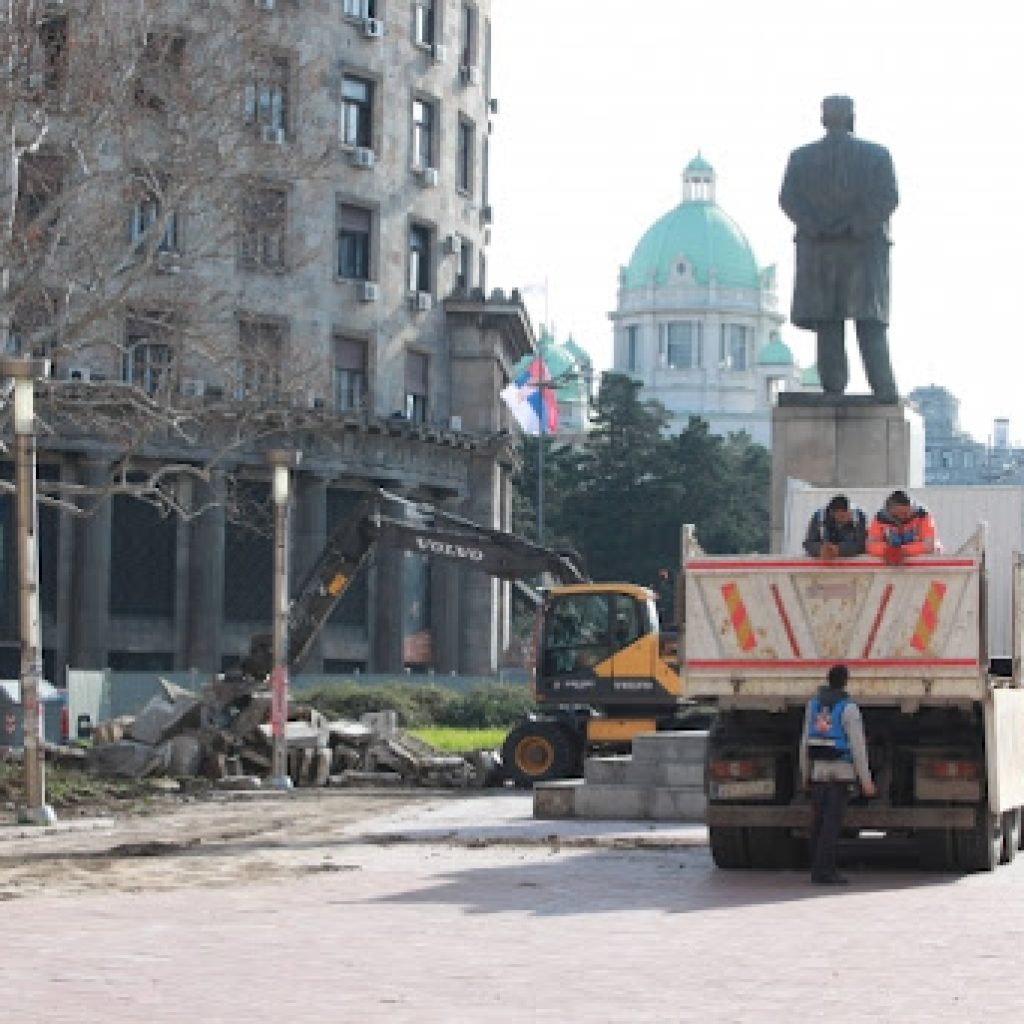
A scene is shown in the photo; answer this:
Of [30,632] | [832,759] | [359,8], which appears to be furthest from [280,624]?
[359,8]

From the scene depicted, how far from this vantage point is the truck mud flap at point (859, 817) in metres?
20.1

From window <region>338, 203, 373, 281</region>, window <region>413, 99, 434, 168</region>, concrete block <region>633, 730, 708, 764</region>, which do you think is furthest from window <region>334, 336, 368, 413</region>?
concrete block <region>633, 730, 708, 764</region>

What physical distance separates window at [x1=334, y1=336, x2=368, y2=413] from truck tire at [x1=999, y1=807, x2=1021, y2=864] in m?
44.3

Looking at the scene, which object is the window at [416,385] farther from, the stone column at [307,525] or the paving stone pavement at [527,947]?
the paving stone pavement at [527,947]

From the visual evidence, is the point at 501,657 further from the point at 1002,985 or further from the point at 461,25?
the point at 1002,985

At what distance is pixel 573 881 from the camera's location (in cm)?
1927

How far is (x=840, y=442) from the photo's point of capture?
29.0 m

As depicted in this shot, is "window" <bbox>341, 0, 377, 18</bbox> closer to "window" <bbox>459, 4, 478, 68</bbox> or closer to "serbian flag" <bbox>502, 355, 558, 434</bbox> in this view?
"window" <bbox>459, 4, 478, 68</bbox>

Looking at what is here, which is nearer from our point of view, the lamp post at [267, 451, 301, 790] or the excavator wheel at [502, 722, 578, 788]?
the lamp post at [267, 451, 301, 790]

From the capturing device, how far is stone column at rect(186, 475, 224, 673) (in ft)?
212

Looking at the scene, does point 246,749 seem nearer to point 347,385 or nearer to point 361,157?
point 347,385

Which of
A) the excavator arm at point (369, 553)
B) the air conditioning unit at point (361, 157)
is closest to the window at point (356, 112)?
the air conditioning unit at point (361, 157)

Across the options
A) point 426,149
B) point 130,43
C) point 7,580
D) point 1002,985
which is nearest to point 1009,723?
point 1002,985

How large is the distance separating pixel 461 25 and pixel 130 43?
4248 cm
